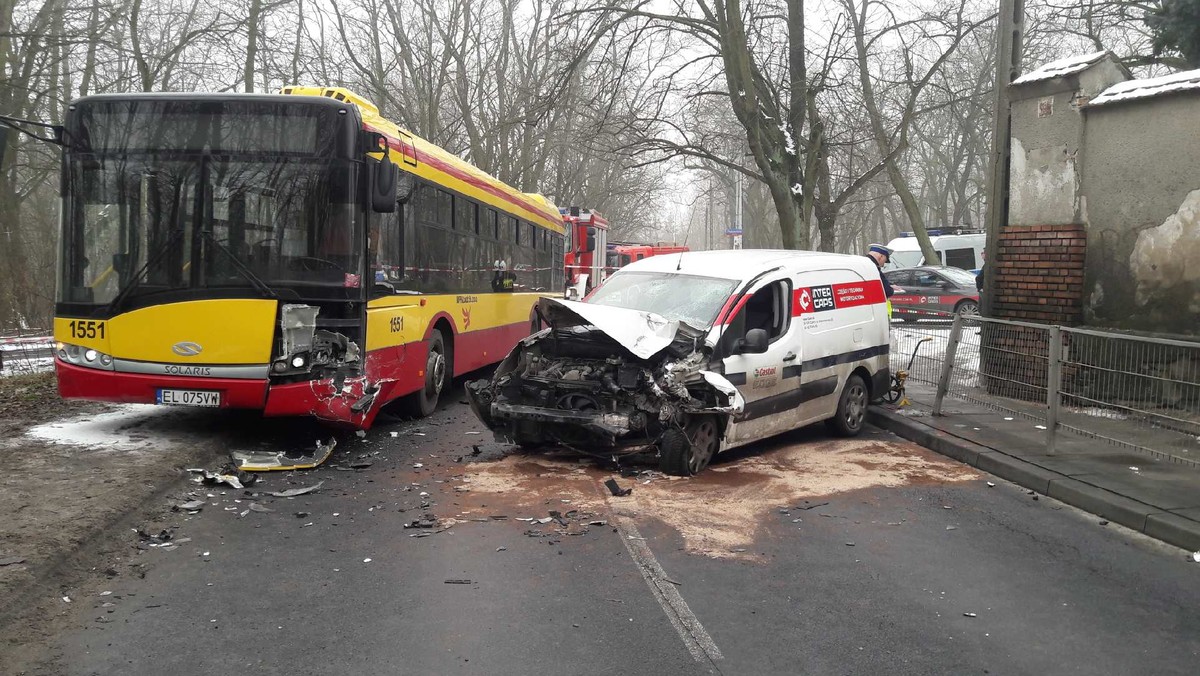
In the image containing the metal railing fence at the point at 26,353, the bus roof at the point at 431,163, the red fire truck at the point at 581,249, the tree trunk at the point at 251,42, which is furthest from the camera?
the red fire truck at the point at 581,249

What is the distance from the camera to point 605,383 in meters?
7.28

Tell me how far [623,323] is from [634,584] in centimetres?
293

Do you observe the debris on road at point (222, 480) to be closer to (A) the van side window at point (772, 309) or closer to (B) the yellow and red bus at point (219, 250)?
(B) the yellow and red bus at point (219, 250)

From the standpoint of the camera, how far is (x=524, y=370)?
778 cm

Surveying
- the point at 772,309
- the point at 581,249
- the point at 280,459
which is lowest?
the point at 280,459

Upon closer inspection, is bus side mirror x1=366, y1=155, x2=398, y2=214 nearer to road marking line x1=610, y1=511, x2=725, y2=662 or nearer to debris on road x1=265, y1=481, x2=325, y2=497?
debris on road x1=265, y1=481, x2=325, y2=497

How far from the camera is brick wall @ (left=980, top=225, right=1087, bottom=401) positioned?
29.5 feet

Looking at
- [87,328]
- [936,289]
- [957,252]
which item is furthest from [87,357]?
[957,252]

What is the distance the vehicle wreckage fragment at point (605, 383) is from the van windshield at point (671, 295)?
1.06ft

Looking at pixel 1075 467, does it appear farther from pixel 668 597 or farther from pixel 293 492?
pixel 293 492

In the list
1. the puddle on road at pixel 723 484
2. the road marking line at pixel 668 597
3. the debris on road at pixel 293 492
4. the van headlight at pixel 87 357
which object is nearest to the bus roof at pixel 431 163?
the van headlight at pixel 87 357

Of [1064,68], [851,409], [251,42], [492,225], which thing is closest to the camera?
[851,409]

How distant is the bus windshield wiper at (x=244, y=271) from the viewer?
296 inches

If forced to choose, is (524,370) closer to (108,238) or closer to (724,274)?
(724,274)
